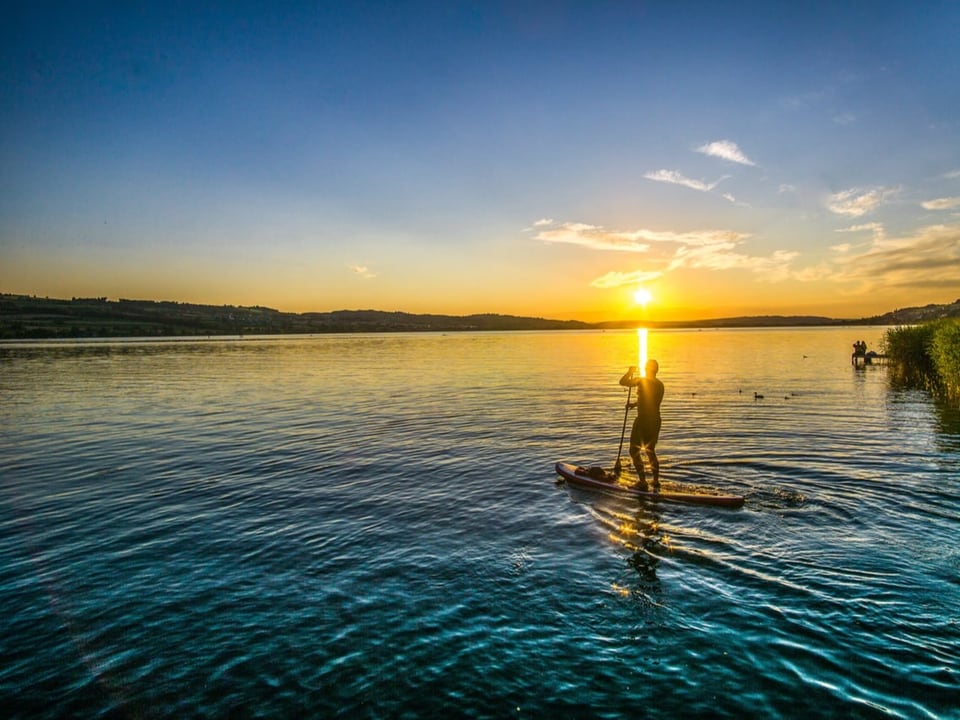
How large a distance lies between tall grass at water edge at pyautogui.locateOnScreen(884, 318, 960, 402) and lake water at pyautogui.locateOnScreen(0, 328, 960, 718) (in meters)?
11.6

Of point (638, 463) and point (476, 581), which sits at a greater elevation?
point (638, 463)

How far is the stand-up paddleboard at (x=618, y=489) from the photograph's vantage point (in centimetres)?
1458

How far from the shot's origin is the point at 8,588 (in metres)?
10.7

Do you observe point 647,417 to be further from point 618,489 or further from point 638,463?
point 618,489

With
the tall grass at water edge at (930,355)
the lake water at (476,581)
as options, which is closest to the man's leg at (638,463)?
the lake water at (476,581)

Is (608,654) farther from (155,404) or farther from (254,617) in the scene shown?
(155,404)

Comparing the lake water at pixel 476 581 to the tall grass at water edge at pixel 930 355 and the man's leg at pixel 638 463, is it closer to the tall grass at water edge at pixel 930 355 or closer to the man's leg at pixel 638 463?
the man's leg at pixel 638 463

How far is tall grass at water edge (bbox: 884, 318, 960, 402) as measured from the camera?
33281 mm

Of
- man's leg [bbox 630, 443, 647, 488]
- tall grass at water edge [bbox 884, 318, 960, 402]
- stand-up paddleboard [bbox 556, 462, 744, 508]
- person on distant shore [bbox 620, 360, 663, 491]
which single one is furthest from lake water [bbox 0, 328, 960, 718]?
tall grass at water edge [bbox 884, 318, 960, 402]

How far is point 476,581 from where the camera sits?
34.3 feet

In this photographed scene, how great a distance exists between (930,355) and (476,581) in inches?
1689

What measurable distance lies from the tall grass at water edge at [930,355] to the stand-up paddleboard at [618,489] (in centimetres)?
2756

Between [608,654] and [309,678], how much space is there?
4220mm

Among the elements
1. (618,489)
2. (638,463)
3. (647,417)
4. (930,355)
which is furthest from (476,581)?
(930,355)
